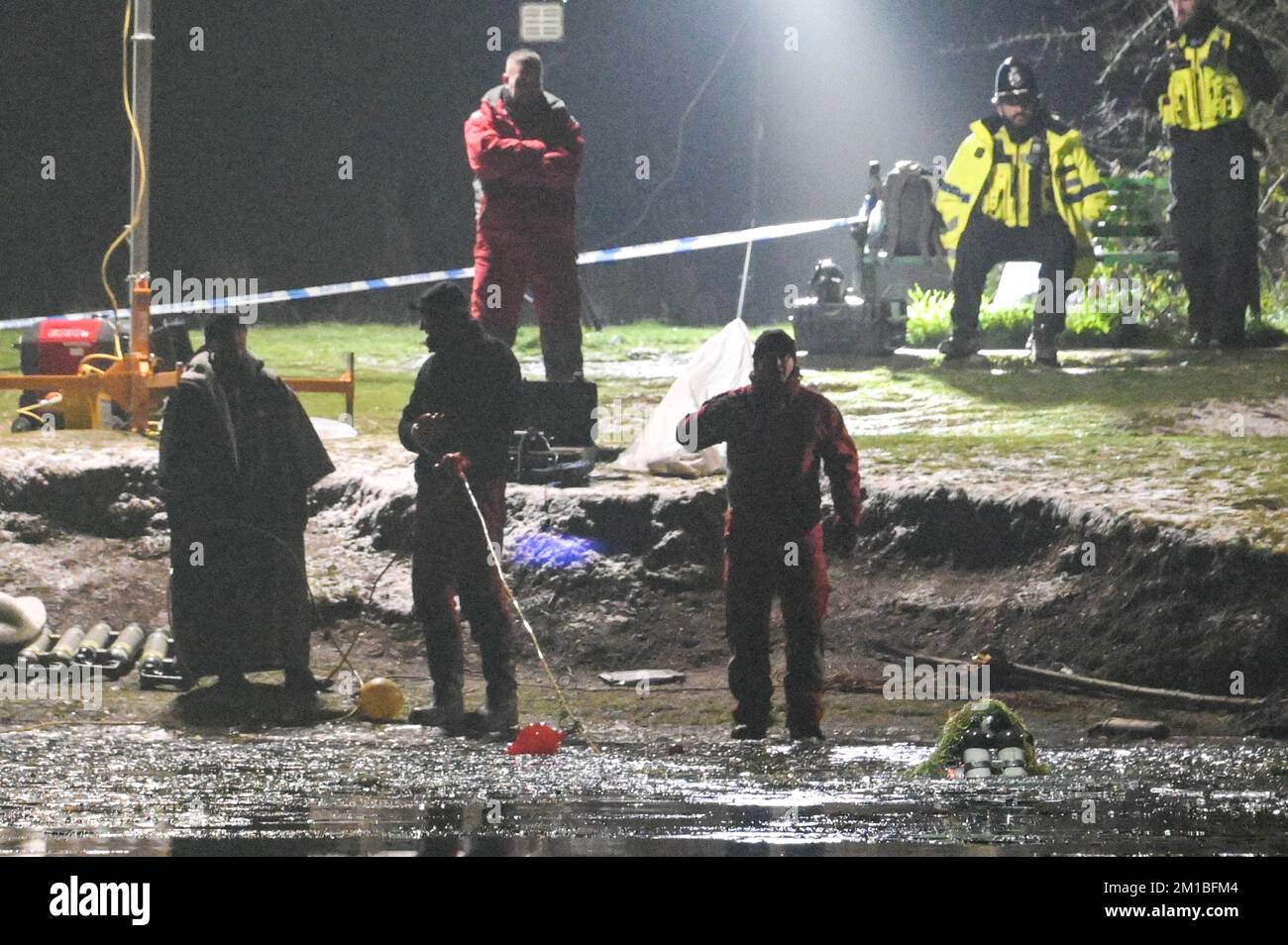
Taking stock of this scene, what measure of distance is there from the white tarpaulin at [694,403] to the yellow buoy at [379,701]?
265 centimetres

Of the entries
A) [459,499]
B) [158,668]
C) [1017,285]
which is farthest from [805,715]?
[1017,285]

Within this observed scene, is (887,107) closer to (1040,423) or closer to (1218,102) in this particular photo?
(1218,102)

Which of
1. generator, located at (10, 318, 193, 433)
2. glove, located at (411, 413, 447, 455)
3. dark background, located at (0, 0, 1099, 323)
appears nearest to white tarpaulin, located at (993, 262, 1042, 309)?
dark background, located at (0, 0, 1099, 323)

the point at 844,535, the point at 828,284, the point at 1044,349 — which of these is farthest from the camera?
the point at 828,284

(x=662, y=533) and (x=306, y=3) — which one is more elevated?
(x=306, y=3)

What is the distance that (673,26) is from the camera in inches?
744

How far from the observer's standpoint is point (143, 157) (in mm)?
12180

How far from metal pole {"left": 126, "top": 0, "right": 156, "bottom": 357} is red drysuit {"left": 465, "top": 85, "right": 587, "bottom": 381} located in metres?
1.83

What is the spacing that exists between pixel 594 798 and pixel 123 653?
11.8 ft

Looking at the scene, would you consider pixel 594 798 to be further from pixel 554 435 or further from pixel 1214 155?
pixel 1214 155

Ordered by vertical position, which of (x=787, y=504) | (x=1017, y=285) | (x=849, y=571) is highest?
(x=1017, y=285)

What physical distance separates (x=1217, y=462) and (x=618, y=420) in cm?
377
